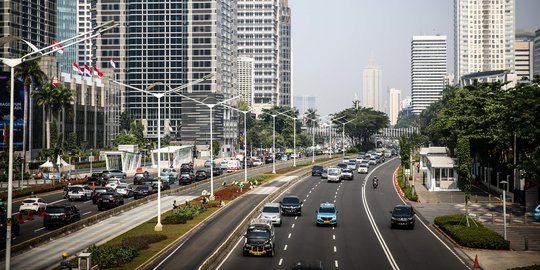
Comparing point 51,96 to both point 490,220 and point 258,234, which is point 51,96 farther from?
point 258,234

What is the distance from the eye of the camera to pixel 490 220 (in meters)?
58.1

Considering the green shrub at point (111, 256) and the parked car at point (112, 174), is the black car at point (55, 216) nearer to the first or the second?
the green shrub at point (111, 256)

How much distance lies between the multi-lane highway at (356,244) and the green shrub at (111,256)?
528cm

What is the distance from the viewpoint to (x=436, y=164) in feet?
269

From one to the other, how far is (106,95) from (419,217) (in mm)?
130627

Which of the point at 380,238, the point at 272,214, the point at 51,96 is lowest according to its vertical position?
the point at 380,238

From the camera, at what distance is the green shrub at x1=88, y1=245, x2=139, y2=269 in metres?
34.8

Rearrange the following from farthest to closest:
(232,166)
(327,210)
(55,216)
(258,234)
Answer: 1. (232,166)
2. (327,210)
3. (55,216)
4. (258,234)

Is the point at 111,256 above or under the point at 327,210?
under

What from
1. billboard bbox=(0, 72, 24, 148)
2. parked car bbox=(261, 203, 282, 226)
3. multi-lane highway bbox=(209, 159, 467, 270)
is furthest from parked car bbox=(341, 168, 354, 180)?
billboard bbox=(0, 72, 24, 148)

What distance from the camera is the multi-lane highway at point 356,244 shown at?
38.4m

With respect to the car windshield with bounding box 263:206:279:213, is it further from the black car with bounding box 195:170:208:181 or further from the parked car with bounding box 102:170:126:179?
the black car with bounding box 195:170:208:181

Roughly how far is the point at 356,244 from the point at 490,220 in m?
18.7

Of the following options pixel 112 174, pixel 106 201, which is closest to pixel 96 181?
pixel 112 174
